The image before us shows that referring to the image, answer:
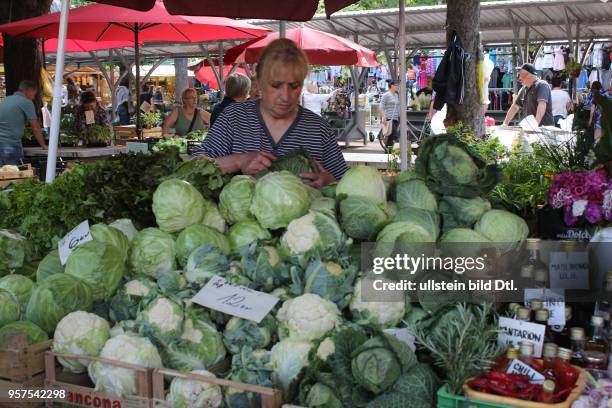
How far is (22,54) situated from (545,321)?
9.48m

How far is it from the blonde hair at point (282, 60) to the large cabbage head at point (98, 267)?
1.32 meters

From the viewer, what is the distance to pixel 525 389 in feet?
5.54

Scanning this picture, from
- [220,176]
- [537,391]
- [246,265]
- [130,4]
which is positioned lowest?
[537,391]

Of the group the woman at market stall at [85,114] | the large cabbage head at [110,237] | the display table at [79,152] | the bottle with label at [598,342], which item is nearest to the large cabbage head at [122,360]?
the large cabbage head at [110,237]

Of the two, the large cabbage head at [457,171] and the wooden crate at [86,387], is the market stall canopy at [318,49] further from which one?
the wooden crate at [86,387]

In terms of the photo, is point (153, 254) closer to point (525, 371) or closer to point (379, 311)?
point (379, 311)

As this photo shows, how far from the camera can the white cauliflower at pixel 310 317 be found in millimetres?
2129

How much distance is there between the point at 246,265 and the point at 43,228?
1.18 m

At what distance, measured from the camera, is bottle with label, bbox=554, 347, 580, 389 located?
5.77 ft

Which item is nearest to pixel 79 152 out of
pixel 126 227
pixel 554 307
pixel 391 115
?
pixel 126 227

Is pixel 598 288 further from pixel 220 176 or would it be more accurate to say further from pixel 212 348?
pixel 220 176

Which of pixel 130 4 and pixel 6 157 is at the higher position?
pixel 130 4

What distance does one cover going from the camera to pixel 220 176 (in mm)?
2875

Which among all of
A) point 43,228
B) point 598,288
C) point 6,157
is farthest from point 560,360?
point 6,157
